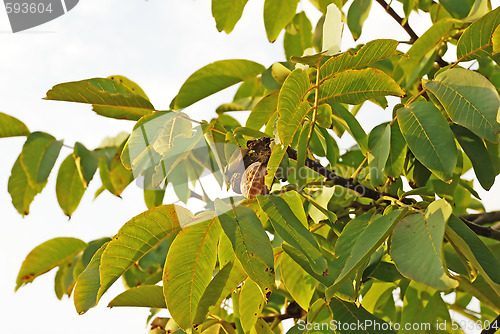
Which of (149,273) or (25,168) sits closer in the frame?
(25,168)

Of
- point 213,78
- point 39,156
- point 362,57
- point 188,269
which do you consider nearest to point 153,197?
point 39,156

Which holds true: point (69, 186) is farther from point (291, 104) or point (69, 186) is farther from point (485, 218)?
point (485, 218)

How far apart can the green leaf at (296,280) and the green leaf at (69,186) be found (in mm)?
663

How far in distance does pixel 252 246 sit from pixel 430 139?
12.6 inches

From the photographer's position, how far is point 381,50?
27.7 inches

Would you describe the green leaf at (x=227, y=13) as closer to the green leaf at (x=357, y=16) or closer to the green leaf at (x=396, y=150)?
the green leaf at (x=357, y=16)

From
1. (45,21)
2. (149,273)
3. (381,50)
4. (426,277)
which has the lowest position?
(149,273)

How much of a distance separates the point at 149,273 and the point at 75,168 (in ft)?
1.11

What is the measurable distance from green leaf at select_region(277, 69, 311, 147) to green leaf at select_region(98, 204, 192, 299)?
7.2 inches

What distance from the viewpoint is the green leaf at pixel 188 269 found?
0.65 metres

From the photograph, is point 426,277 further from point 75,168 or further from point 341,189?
point 75,168

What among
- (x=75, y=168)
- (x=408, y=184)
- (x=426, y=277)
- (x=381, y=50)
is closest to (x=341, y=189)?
(x=408, y=184)

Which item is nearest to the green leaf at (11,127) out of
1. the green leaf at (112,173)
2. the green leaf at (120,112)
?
the green leaf at (112,173)

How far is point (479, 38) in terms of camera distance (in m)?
0.80
